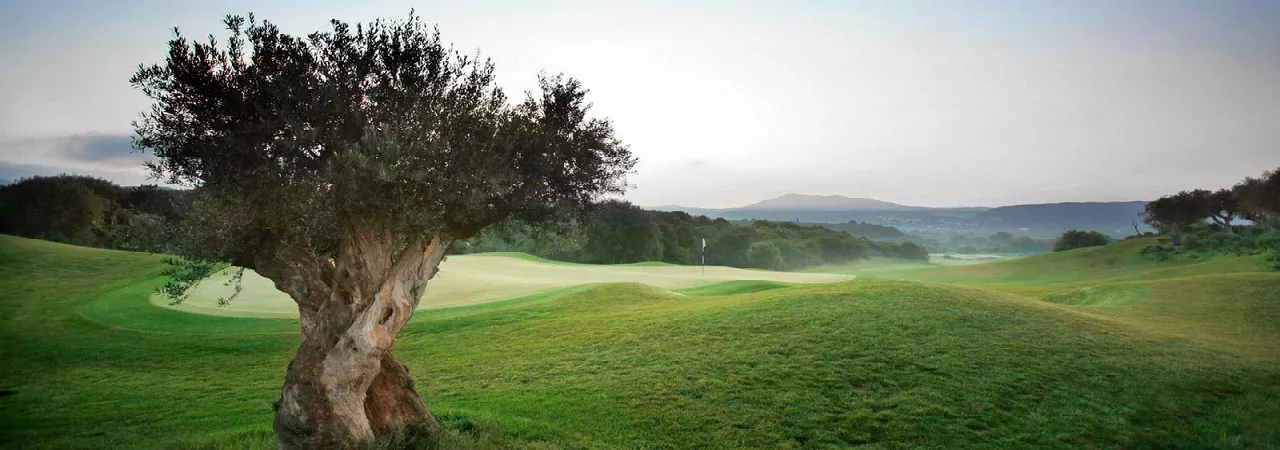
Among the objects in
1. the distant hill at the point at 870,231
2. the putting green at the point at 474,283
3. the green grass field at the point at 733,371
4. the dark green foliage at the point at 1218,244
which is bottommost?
the green grass field at the point at 733,371

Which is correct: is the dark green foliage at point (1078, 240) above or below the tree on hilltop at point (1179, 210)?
below

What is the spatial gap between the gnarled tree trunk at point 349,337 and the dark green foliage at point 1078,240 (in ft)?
200

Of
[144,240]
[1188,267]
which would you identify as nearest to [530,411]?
[144,240]

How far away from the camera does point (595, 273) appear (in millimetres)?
37219

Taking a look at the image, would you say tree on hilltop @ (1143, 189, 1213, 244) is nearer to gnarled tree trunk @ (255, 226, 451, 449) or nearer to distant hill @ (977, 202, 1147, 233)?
distant hill @ (977, 202, 1147, 233)

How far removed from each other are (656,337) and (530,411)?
5258mm

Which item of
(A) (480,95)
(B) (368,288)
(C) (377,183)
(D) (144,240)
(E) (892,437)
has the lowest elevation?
(E) (892,437)

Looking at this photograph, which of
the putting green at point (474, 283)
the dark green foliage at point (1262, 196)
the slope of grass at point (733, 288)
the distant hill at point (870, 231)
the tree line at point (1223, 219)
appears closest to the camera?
the putting green at point (474, 283)

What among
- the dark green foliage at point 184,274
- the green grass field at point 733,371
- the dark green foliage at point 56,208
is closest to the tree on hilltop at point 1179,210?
the green grass field at point 733,371

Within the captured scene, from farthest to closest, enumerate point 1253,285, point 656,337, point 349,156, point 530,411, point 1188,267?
point 1188,267 → point 1253,285 → point 656,337 → point 530,411 → point 349,156

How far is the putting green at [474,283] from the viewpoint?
2247 centimetres

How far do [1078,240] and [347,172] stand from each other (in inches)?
2587

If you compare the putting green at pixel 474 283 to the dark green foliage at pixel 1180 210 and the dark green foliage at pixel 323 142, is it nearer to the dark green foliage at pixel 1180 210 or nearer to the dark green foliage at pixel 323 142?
the dark green foliage at pixel 323 142

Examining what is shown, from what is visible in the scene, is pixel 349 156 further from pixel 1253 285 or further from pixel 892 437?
pixel 1253 285
